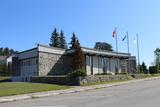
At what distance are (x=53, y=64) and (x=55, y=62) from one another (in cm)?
65

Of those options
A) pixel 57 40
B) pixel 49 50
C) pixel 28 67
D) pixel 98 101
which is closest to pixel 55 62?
pixel 49 50

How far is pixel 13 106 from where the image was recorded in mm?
15750

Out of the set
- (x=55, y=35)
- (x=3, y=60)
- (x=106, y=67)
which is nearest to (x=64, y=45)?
(x=55, y=35)

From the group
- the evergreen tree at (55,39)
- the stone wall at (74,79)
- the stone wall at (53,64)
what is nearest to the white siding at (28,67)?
the stone wall at (53,64)

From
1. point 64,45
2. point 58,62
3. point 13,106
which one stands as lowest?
point 13,106

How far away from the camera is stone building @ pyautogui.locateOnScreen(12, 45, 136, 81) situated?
47.7 metres

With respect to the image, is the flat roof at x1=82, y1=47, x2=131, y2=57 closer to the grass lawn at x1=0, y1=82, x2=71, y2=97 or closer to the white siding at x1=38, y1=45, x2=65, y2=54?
the white siding at x1=38, y1=45, x2=65, y2=54

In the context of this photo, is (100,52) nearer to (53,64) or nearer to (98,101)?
(53,64)

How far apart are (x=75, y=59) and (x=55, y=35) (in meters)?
66.8

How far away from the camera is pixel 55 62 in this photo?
1993 inches

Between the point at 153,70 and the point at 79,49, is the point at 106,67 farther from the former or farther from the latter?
the point at 153,70

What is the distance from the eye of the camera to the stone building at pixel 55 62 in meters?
47.7

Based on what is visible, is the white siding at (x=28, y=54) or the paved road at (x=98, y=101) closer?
the paved road at (x=98, y=101)

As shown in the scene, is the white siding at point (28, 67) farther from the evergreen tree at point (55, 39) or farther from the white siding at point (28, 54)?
the evergreen tree at point (55, 39)
